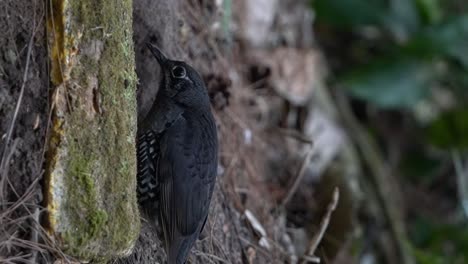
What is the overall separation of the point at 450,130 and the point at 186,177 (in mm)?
4685

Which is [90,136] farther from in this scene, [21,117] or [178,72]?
[178,72]

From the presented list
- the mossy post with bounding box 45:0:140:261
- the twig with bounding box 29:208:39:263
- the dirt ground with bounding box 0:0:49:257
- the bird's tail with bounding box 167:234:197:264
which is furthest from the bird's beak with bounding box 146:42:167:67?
the twig with bounding box 29:208:39:263

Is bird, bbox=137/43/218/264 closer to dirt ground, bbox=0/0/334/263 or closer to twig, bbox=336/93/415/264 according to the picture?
dirt ground, bbox=0/0/334/263

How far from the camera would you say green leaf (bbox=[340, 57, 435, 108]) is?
8.72 meters

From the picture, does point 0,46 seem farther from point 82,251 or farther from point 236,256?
point 236,256

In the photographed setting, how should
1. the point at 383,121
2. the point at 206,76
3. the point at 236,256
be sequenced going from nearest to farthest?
the point at 236,256
the point at 206,76
the point at 383,121

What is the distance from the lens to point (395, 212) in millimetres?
9078

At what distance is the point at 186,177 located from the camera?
17.4ft

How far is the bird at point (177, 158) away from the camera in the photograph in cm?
519

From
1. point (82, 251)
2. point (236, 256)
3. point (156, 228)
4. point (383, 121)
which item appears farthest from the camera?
point (383, 121)

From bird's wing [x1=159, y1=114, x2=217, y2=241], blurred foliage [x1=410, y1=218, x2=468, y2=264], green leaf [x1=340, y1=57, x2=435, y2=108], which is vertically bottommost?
blurred foliage [x1=410, y1=218, x2=468, y2=264]

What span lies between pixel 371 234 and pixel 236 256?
10.7ft

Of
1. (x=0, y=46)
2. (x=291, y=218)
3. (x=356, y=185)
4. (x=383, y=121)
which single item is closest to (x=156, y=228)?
(x=0, y=46)

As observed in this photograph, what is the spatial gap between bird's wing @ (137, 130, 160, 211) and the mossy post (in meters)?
0.66
